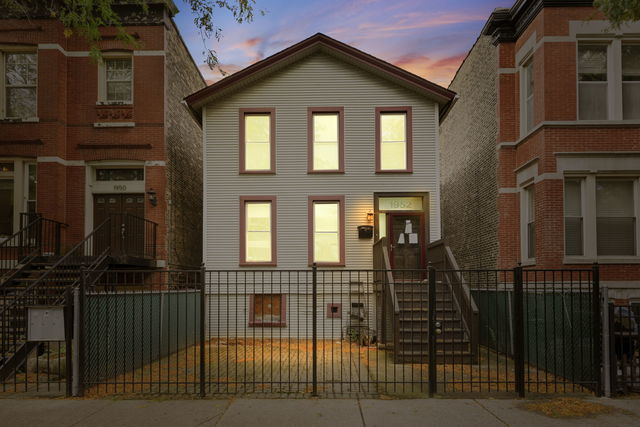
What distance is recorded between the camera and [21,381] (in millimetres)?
9648

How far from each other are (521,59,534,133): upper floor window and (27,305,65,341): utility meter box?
1249cm

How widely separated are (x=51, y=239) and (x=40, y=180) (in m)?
1.85

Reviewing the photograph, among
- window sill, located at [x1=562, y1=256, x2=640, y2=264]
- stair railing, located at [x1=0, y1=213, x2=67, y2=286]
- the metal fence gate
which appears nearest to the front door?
stair railing, located at [x1=0, y1=213, x2=67, y2=286]

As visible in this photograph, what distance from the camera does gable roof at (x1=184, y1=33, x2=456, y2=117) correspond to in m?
15.8

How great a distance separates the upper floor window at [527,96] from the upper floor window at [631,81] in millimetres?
2234

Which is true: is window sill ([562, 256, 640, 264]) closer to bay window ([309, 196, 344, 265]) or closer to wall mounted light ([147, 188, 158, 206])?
bay window ([309, 196, 344, 265])

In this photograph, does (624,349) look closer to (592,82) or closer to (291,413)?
(291,413)

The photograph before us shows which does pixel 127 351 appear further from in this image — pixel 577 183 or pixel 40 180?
pixel 577 183

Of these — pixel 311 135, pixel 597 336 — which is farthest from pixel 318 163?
pixel 597 336

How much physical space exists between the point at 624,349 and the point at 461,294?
3.64m

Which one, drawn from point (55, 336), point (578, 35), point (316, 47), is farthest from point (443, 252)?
point (55, 336)

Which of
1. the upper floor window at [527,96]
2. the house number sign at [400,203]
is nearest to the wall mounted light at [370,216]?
the house number sign at [400,203]

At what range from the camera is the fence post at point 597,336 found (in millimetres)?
8281

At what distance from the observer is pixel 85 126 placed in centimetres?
1590
